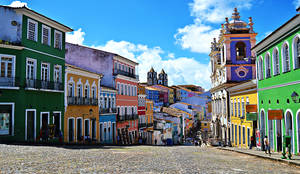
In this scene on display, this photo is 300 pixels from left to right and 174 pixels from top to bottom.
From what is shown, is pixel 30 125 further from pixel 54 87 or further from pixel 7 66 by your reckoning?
pixel 7 66

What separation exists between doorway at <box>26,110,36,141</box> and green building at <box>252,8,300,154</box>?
14714 millimetres

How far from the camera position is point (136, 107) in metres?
45.6

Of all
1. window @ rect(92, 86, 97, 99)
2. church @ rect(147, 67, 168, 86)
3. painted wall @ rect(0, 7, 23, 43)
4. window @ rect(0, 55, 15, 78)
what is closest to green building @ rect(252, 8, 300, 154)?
painted wall @ rect(0, 7, 23, 43)

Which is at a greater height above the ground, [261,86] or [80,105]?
[261,86]

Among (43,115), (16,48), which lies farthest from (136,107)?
(16,48)

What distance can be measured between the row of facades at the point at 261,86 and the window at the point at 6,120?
1523 cm

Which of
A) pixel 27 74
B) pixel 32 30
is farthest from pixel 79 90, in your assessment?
pixel 32 30

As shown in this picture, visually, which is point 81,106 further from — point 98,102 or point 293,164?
point 293,164

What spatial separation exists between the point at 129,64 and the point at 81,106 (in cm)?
1620

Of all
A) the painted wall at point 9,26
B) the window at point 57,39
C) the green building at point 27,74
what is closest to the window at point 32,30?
the green building at point 27,74

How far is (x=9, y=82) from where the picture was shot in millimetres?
19391

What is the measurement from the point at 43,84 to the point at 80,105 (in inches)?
250

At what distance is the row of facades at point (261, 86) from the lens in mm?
16234

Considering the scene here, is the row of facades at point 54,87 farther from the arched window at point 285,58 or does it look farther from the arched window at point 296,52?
the arched window at point 296,52
